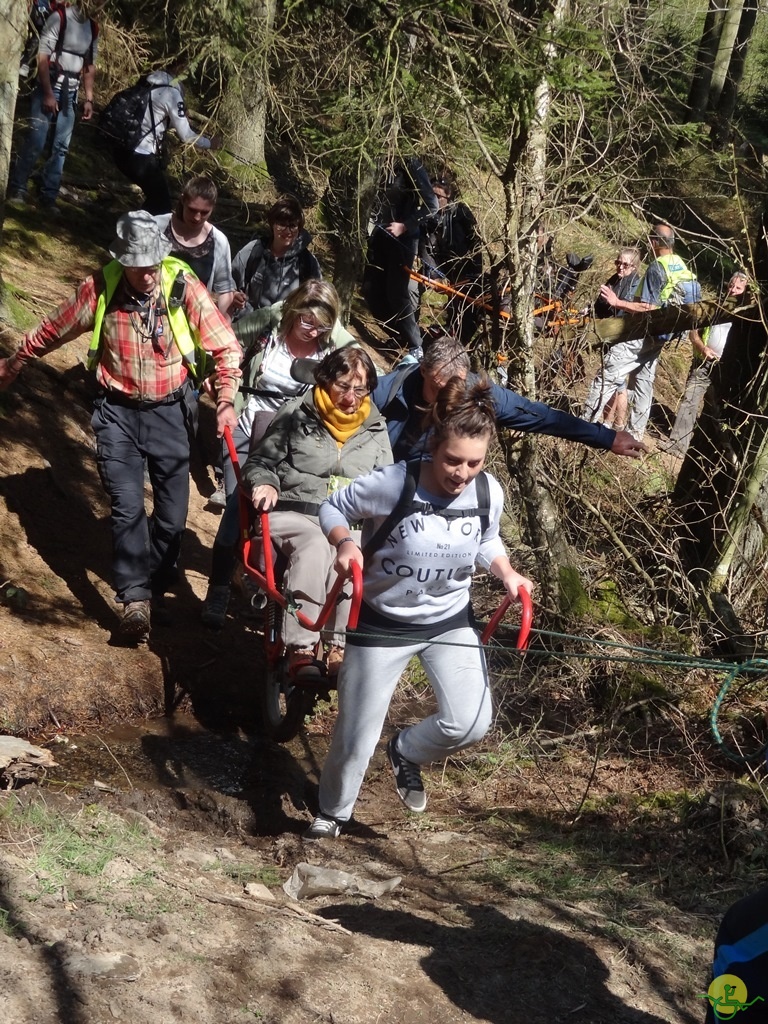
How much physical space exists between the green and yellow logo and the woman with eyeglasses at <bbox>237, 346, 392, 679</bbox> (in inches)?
98.0

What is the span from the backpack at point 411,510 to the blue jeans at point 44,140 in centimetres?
764

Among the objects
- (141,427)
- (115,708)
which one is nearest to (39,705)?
(115,708)

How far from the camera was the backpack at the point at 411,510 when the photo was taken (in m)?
4.27

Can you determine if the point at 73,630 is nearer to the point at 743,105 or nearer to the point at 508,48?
the point at 508,48

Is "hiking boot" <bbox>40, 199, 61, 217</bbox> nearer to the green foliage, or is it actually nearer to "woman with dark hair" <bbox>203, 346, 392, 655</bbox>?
"woman with dark hair" <bbox>203, 346, 392, 655</bbox>

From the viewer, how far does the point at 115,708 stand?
5.99m

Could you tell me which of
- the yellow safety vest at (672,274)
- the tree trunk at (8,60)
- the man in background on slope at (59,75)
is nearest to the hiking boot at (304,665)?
the tree trunk at (8,60)

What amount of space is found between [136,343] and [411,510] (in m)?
2.38

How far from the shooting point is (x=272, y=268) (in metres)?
8.03

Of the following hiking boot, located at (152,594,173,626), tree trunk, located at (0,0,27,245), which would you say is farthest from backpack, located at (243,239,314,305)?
hiking boot, located at (152,594,173,626)

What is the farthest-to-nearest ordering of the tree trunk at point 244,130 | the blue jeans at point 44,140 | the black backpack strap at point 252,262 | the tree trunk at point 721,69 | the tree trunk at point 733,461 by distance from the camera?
the tree trunk at point 721,69 → the tree trunk at point 244,130 → the blue jeans at point 44,140 → the black backpack strap at point 252,262 → the tree trunk at point 733,461

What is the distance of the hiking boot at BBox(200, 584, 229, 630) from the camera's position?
6906 millimetres

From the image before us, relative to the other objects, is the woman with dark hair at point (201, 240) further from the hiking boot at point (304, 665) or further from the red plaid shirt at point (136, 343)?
the hiking boot at point (304, 665)

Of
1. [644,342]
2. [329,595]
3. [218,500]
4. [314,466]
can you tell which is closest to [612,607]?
[644,342]
